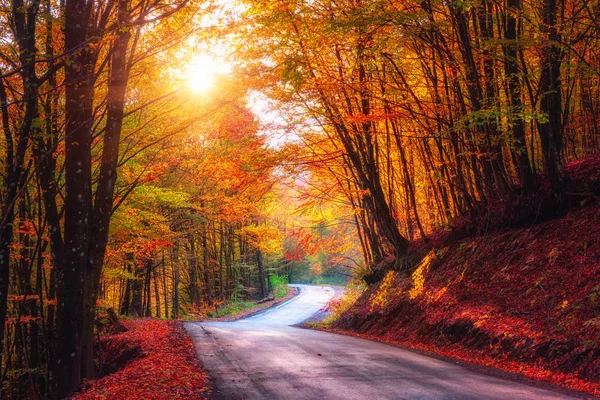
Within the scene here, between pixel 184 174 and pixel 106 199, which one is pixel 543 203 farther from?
pixel 184 174

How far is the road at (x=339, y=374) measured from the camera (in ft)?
19.6

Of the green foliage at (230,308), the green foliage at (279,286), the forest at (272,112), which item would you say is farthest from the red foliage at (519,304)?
the green foliage at (279,286)

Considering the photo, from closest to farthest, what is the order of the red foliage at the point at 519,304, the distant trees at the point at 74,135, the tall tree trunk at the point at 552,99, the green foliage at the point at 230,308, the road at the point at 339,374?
the road at the point at 339,374 → the red foliage at the point at 519,304 → the distant trees at the point at 74,135 → the tall tree trunk at the point at 552,99 → the green foliage at the point at 230,308

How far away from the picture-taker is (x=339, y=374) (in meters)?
7.28

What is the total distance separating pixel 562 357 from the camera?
705 centimetres

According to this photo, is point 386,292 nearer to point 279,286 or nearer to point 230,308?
point 230,308

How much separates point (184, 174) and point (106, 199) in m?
12.9

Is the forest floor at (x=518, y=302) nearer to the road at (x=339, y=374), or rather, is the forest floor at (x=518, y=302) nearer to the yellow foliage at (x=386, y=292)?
the yellow foliage at (x=386, y=292)

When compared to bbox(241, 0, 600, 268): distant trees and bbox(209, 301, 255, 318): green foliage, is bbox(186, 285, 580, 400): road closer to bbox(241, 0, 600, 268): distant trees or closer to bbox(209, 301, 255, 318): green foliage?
bbox(241, 0, 600, 268): distant trees

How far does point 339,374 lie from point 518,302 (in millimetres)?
4289

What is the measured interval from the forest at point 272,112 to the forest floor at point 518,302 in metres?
0.76

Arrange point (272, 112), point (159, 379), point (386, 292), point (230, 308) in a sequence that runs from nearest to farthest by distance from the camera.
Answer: point (159, 379) < point (272, 112) < point (386, 292) < point (230, 308)

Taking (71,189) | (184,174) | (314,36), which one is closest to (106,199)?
(71,189)

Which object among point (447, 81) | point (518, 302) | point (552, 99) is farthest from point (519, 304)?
point (447, 81)
